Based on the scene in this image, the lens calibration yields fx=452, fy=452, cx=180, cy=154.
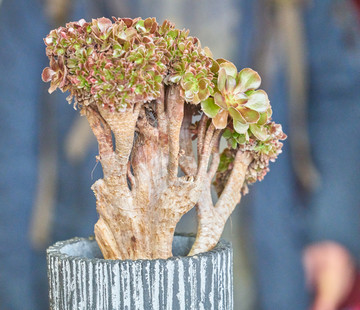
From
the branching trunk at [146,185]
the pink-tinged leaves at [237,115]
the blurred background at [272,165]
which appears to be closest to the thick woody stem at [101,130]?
the branching trunk at [146,185]

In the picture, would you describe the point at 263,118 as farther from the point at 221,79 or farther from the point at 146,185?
the point at 146,185

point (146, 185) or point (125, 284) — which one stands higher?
point (146, 185)

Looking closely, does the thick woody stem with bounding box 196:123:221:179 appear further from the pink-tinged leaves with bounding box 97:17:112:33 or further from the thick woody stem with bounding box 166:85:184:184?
the pink-tinged leaves with bounding box 97:17:112:33

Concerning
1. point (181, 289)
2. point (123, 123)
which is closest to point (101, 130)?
point (123, 123)

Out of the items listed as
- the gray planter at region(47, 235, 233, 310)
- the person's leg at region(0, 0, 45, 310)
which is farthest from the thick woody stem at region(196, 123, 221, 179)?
the person's leg at region(0, 0, 45, 310)

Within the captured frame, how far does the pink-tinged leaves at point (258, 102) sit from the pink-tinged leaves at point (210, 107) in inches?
2.0

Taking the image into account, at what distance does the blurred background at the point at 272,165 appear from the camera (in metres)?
1.33

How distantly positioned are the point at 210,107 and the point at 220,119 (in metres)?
0.03

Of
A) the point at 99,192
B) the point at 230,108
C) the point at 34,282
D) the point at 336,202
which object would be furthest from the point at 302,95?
the point at 34,282

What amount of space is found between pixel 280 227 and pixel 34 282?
76 cm

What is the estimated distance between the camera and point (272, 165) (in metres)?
1.37

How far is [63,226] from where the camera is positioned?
1.37 m

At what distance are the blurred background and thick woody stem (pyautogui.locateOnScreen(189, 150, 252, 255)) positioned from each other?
53 centimetres

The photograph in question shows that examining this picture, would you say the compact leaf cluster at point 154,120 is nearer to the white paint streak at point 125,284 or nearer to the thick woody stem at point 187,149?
the thick woody stem at point 187,149
